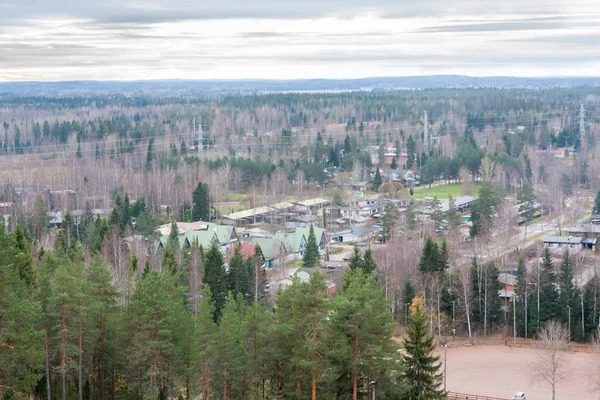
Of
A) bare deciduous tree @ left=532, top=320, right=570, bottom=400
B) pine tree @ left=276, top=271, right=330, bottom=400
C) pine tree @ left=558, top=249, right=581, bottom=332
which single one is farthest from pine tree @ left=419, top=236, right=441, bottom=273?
pine tree @ left=276, top=271, right=330, bottom=400

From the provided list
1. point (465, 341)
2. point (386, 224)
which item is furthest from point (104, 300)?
point (386, 224)

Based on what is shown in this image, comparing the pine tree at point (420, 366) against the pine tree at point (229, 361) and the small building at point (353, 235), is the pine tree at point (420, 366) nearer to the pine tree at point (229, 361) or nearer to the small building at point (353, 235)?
the pine tree at point (229, 361)

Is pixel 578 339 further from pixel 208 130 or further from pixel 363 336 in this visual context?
pixel 208 130

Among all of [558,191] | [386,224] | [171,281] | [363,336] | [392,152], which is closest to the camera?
[363,336]

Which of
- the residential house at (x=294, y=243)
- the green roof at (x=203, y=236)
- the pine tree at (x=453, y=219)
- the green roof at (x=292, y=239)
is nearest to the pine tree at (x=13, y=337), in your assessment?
the green roof at (x=203, y=236)

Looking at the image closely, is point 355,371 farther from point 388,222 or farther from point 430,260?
point 388,222

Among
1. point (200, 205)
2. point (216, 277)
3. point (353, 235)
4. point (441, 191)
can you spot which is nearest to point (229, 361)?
point (216, 277)

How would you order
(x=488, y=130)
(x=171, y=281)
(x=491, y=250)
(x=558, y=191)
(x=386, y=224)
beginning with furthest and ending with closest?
(x=488, y=130) < (x=558, y=191) < (x=386, y=224) < (x=491, y=250) < (x=171, y=281)
